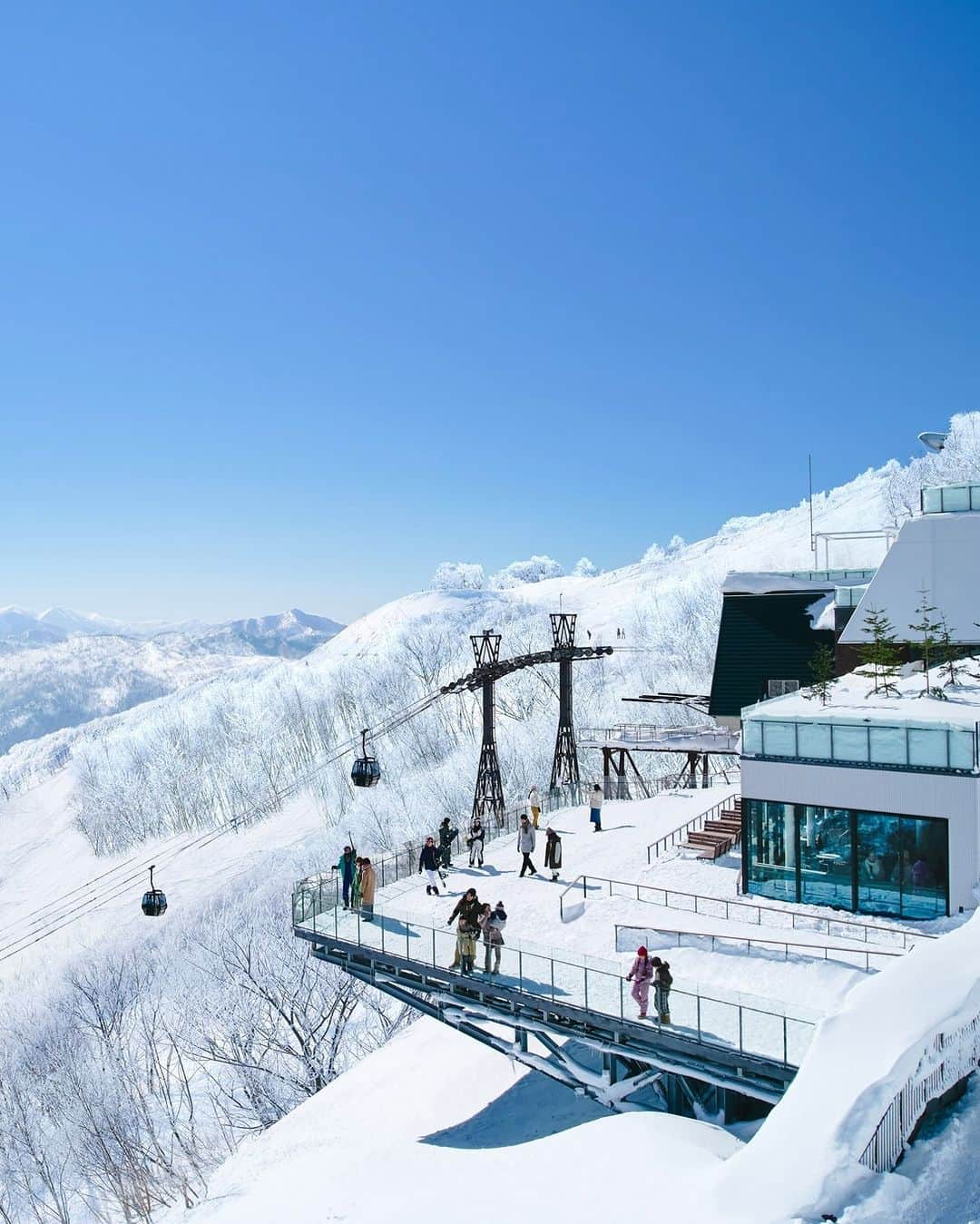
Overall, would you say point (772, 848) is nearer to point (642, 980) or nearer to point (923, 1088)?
point (642, 980)

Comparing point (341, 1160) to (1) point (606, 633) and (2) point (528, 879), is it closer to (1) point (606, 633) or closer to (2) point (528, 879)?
(2) point (528, 879)

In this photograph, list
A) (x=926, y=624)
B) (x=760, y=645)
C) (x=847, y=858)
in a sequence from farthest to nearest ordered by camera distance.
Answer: (x=760, y=645)
(x=926, y=624)
(x=847, y=858)

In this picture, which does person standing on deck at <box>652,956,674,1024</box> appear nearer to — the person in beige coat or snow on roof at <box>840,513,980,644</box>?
the person in beige coat

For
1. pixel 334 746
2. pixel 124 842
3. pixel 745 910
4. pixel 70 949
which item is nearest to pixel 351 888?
pixel 745 910

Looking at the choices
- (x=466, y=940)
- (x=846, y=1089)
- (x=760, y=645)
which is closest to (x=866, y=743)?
(x=466, y=940)

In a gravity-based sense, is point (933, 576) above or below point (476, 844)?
above

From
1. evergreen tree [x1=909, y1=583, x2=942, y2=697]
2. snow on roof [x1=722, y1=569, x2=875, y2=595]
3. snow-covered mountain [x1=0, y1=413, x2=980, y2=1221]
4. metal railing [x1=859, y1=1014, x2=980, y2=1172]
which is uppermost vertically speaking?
snow on roof [x1=722, y1=569, x2=875, y2=595]

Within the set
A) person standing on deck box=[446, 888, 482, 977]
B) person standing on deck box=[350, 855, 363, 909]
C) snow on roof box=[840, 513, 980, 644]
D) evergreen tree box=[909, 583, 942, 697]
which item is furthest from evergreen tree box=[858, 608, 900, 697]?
person standing on deck box=[350, 855, 363, 909]
